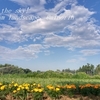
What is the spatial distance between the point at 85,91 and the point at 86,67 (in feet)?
233

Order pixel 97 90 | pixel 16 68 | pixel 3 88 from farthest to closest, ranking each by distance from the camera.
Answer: pixel 16 68 < pixel 97 90 < pixel 3 88

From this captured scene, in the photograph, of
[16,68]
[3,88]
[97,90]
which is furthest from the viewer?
[16,68]

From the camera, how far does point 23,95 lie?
5660 millimetres

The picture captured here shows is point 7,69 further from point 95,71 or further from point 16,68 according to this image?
point 95,71

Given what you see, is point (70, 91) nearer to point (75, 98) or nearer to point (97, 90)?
point (75, 98)

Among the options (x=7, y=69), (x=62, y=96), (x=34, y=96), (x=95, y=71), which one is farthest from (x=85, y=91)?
(x=95, y=71)

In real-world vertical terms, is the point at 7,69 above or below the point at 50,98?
above

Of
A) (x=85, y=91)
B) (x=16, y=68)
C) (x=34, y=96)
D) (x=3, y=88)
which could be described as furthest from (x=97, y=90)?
(x=16, y=68)

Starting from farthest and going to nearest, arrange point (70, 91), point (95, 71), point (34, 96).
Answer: point (95, 71)
point (70, 91)
point (34, 96)

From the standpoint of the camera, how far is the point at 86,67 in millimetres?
76812

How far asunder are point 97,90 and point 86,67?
70.9 meters

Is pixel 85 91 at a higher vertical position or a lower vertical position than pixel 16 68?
lower

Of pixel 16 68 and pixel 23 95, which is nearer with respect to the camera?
pixel 23 95

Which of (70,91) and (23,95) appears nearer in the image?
(23,95)
